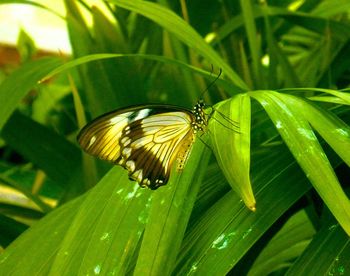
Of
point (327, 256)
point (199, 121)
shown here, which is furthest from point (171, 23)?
point (327, 256)

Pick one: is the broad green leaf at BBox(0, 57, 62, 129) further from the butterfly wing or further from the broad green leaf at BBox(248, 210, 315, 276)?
the broad green leaf at BBox(248, 210, 315, 276)

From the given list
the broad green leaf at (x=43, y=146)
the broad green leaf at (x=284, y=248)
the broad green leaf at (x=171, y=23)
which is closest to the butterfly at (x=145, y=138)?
the broad green leaf at (x=171, y=23)

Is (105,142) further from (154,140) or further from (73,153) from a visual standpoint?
(73,153)

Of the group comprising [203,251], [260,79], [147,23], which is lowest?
[203,251]

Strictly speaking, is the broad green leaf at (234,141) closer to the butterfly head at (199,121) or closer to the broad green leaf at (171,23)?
the butterfly head at (199,121)

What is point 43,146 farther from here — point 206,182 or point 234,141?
point 234,141

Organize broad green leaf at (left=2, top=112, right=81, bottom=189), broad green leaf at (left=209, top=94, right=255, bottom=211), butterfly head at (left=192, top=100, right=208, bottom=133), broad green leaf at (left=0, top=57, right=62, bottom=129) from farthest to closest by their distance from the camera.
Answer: broad green leaf at (left=2, top=112, right=81, bottom=189)
broad green leaf at (left=0, top=57, right=62, bottom=129)
butterfly head at (left=192, top=100, right=208, bottom=133)
broad green leaf at (left=209, top=94, right=255, bottom=211)

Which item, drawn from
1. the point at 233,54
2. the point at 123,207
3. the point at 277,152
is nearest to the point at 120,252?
the point at 123,207

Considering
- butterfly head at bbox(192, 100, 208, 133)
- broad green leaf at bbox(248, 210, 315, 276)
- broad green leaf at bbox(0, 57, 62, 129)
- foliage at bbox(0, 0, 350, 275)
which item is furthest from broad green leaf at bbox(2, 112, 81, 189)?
butterfly head at bbox(192, 100, 208, 133)

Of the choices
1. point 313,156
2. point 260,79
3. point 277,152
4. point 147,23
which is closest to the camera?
point 313,156
